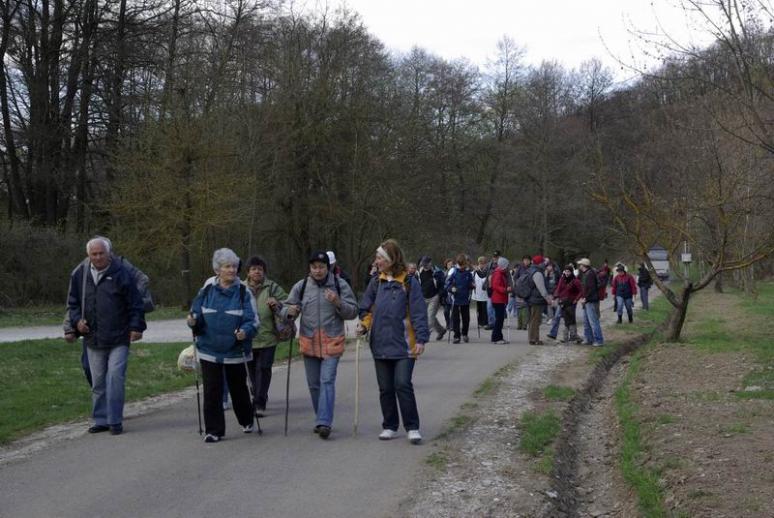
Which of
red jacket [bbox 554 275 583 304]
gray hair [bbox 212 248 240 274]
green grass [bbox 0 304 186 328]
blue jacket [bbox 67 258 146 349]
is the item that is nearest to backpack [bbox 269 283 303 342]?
gray hair [bbox 212 248 240 274]

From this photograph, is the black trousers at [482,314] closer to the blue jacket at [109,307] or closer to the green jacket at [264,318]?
the green jacket at [264,318]

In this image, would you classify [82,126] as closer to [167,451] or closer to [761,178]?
[761,178]

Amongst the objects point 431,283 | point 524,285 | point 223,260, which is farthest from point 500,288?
point 223,260

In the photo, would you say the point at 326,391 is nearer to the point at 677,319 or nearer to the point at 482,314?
the point at 677,319

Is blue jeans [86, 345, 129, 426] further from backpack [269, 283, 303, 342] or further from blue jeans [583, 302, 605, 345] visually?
blue jeans [583, 302, 605, 345]

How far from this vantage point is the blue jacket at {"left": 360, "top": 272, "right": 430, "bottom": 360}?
8.20 meters

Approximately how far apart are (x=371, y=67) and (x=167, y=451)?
105 ft

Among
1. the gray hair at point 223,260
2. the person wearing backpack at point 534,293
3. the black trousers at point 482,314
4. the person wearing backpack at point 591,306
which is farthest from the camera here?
the black trousers at point 482,314

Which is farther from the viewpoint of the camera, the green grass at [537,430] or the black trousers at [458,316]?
the black trousers at [458,316]

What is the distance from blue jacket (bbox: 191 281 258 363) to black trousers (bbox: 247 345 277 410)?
145 cm

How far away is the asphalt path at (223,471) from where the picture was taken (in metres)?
6.17

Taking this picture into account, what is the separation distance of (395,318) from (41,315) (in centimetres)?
2176

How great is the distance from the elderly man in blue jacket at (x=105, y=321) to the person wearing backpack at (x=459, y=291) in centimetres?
1064

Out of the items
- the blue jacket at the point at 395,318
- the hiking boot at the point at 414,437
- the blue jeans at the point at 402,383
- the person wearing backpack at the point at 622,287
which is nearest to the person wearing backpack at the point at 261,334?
the blue jacket at the point at 395,318
